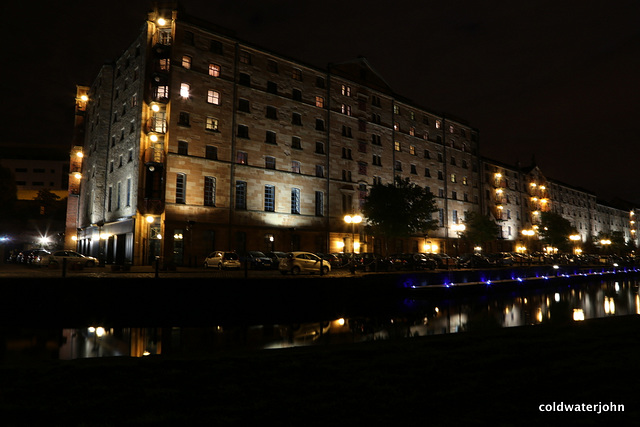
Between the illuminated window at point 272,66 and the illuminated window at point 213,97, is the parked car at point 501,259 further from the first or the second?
the illuminated window at point 213,97

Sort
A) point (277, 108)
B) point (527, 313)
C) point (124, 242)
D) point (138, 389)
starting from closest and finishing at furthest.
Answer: point (138, 389)
point (527, 313)
point (124, 242)
point (277, 108)

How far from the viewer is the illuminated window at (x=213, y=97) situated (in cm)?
4172

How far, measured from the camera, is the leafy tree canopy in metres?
48.3

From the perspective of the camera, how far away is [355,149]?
54.4 meters

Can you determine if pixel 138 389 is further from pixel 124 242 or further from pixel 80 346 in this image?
pixel 124 242

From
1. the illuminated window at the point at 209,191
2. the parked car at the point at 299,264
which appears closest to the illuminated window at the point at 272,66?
the illuminated window at the point at 209,191

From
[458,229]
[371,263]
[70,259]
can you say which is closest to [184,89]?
[70,259]

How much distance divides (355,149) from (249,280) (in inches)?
1417

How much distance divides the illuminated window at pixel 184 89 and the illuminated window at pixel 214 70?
9.75ft

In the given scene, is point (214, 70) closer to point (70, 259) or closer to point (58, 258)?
point (70, 259)

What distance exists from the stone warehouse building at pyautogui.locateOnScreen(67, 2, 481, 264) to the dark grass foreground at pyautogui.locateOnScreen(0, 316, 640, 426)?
26098 millimetres

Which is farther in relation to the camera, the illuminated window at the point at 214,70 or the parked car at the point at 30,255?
the illuminated window at the point at 214,70

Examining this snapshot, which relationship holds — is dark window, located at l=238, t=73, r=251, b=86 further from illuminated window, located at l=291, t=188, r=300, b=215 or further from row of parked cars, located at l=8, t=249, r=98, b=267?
row of parked cars, located at l=8, t=249, r=98, b=267

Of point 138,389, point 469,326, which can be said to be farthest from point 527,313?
point 138,389
